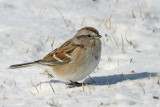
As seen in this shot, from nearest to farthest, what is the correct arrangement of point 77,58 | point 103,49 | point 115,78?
1. point 77,58
2. point 115,78
3. point 103,49

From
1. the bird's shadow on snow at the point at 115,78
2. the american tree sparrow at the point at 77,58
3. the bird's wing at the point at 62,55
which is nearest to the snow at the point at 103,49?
the bird's shadow on snow at the point at 115,78

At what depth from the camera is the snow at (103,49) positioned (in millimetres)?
5141

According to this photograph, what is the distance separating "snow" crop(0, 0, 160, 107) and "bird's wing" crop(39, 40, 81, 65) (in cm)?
37

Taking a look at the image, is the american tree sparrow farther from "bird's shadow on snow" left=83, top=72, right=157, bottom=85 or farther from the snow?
"bird's shadow on snow" left=83, top=72, right=157, bottom=85

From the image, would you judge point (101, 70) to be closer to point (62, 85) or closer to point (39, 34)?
point (62, 85)

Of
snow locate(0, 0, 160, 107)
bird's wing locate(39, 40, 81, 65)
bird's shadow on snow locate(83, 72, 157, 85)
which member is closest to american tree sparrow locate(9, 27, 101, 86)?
bird's wing locate(39, 40, 81, 65)

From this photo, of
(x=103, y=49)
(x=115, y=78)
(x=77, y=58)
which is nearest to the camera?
(x=77, y=58)

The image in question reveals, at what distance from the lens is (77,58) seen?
19.0 ft

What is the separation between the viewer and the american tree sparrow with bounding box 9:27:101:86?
5734mm

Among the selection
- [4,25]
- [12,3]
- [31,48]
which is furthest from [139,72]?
[12,3]

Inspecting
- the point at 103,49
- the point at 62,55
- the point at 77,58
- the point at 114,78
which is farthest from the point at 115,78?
the point at 103,49

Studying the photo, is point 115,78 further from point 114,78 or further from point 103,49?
point 103,49

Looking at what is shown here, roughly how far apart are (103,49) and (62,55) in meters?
1.79

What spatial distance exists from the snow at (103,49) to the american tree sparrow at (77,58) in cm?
24
